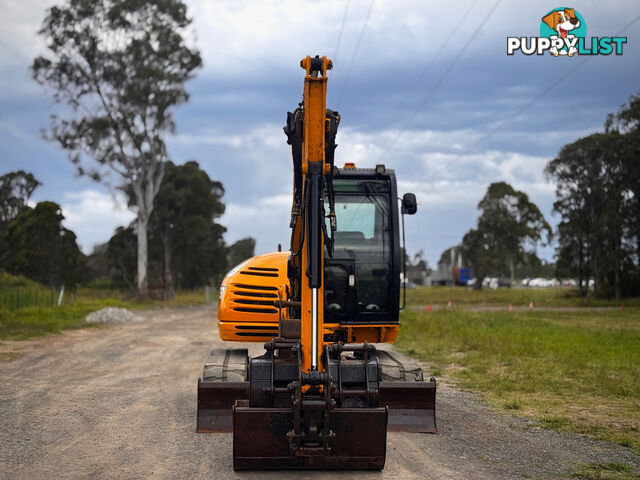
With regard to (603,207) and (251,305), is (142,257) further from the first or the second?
(251,305)

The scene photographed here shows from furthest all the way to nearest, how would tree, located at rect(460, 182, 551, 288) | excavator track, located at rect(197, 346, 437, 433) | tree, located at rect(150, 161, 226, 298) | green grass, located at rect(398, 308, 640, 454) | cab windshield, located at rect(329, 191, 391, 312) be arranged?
tree, located at rect(460, 182, 551, 288), tree, located at rect(150, 161, 226, 298), green grass, located at rect(398, 308, 640, 454), cab windshield, located at rect(329, 191, 391, 312), excavator track, located at rect(197, 346, 437, 433)

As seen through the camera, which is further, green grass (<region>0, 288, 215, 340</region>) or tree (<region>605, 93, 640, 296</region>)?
tree (<region>605, 93, 640, 296</region>)

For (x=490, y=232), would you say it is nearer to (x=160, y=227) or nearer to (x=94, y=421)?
(x=160, y=227)

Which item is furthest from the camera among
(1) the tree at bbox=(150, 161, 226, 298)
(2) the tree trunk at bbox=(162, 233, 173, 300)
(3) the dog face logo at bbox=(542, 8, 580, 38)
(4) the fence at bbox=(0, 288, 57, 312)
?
(1) the tree at bbox=(150, 161, 226, 298)

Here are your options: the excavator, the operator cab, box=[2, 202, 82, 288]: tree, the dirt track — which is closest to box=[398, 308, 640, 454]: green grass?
the dirt track

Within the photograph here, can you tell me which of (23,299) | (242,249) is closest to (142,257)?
(23,299)

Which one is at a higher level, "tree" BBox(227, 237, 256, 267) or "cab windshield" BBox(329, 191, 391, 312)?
"tree" BBox(227, 237, 256, 267)

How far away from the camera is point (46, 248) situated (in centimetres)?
4928

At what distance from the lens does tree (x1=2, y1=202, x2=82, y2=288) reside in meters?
49.2

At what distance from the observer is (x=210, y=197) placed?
6106 cm

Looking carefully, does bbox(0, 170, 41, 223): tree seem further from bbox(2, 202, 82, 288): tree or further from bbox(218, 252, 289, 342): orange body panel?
bbox(218, 252, 289, 342): orange body panel

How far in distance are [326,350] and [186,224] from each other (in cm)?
5443

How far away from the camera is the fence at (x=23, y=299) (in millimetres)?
25234

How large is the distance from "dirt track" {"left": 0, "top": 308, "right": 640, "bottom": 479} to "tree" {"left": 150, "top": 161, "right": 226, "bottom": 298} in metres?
46.6
